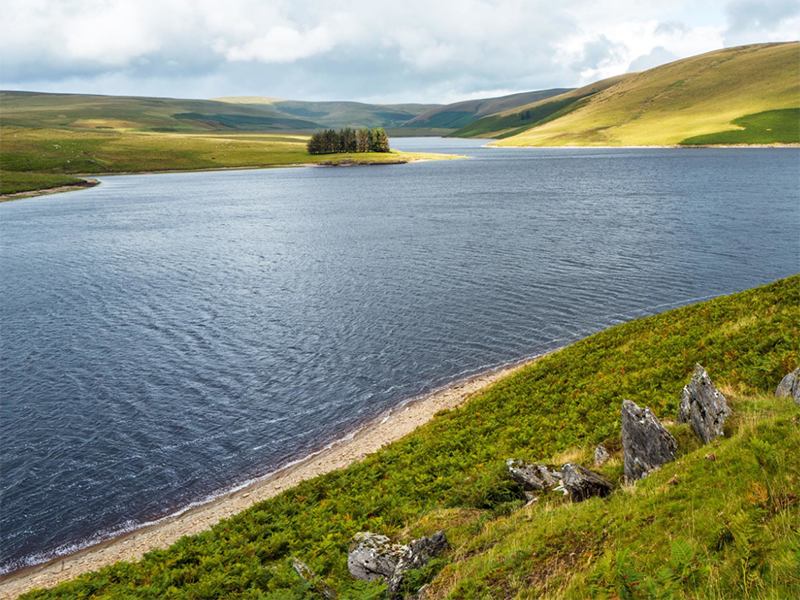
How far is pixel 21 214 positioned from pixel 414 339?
127 meters

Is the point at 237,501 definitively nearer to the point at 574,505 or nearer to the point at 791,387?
the point at 574,505

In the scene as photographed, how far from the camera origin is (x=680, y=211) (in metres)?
90.7

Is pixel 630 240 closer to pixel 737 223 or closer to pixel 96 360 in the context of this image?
pixel 737 223

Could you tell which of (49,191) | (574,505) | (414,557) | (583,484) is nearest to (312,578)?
(414,557)

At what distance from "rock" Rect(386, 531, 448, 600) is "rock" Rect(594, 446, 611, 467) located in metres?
5.69

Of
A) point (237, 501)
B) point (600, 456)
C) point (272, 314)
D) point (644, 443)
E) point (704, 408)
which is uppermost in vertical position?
point (704, 408)

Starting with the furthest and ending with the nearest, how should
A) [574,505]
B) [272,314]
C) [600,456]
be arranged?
[272,314] → [600,456] → [574,505]

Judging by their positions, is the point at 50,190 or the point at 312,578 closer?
the point at 312,578

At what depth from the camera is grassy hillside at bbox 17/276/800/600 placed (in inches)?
327

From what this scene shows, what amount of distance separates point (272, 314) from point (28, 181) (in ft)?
559

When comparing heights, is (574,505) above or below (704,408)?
below

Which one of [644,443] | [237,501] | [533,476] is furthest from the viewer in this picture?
[237,501]

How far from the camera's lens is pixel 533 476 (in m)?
14.8

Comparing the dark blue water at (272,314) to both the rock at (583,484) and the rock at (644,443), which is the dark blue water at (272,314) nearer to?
the rock at (583,484)
